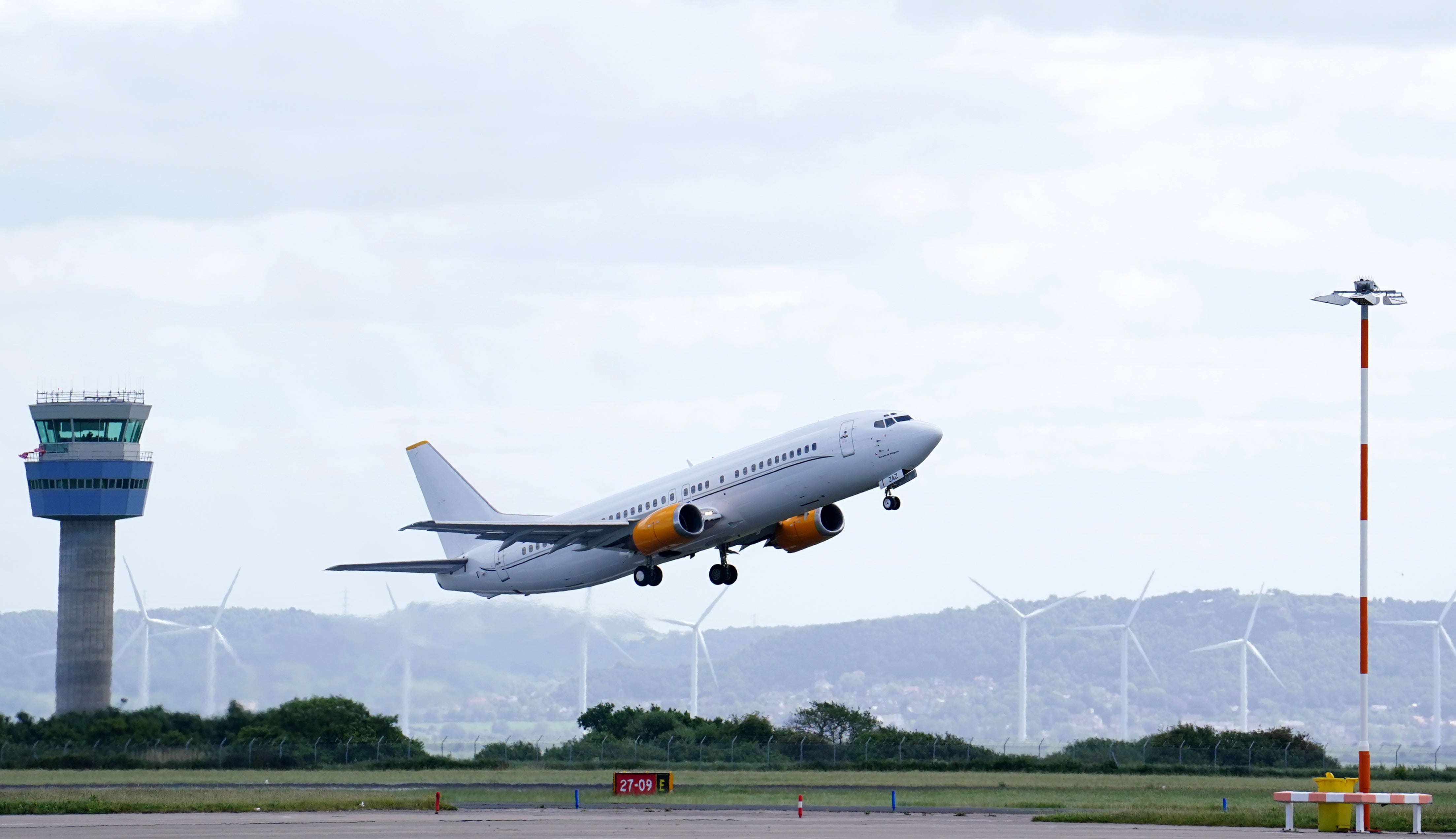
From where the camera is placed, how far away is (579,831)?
155 feet

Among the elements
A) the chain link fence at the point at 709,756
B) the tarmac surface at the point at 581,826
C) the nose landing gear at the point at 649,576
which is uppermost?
the nose landing gear at the point at 649,576

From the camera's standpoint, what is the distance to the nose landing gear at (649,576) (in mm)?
73625

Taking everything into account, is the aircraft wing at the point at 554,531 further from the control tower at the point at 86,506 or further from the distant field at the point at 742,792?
the control tower at the point at 86,506

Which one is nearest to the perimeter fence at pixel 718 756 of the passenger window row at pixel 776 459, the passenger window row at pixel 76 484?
the passenger window row at pixel 776 459

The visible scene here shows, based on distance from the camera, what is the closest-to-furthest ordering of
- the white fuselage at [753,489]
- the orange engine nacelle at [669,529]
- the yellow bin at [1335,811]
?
the yellow bin at [1335,811] → the white fuselage at [753,489] → the orange engine nacelle at [669,529]

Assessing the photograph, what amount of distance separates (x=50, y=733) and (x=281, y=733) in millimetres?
22097

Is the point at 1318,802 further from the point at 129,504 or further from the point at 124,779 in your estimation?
the point at 129,504

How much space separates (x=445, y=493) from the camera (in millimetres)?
92500

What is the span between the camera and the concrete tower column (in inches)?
5118

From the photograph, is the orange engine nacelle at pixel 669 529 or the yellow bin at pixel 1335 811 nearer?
the yellow bin at pixel 1335 811

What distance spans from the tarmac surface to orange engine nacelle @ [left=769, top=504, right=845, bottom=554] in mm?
16930

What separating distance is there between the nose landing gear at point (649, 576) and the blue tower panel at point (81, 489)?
73.2m

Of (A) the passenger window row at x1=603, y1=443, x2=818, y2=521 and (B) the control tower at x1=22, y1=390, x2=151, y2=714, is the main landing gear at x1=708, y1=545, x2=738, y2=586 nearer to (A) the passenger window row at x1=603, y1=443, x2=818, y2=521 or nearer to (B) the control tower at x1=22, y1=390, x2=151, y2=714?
(A) the passenger window row at x1=603, y1=443, x2=818, y2=521

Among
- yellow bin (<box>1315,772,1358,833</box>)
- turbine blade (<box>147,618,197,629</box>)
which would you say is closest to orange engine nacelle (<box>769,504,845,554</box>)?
yellow bin (<box>1315,772,1358,833</box>)
